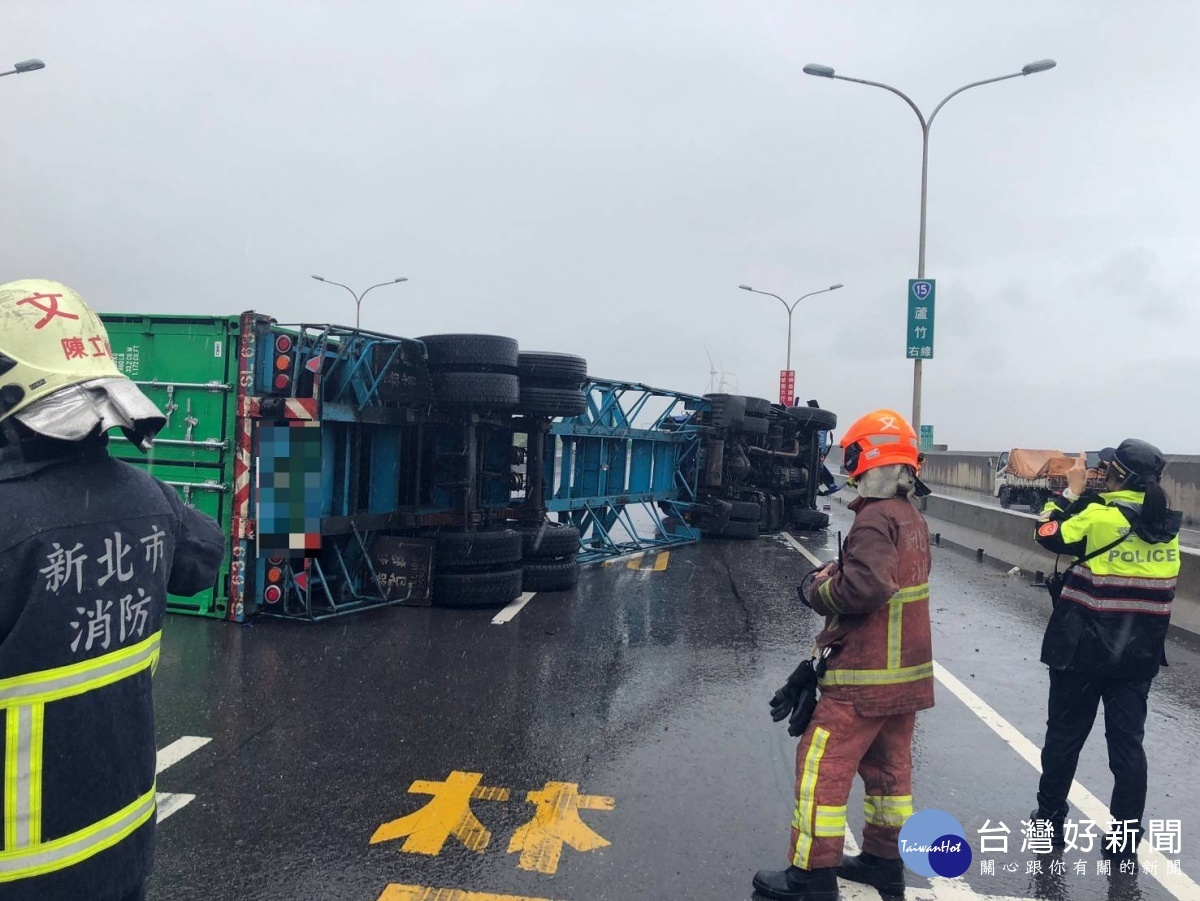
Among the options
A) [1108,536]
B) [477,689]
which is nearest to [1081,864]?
[1108,536]

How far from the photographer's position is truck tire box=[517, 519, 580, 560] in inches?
356

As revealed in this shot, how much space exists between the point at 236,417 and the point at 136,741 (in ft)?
18.6

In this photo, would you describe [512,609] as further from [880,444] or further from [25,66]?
[25,66]

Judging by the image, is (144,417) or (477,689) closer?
(144,417)

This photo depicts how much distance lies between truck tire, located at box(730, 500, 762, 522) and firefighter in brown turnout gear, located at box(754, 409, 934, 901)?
11.4 metres

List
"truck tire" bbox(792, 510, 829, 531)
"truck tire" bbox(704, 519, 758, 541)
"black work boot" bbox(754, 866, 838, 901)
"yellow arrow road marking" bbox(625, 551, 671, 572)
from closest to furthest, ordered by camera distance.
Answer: "black work boot" bbox(754, 866, 838, 901), "yellow arrow road marking" bbox(625, 551, 671, 572), "truck tire" bbox(704, 519, 758, 541), "truck tire" bbox(792, 510, 829, 531)

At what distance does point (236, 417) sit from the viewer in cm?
699

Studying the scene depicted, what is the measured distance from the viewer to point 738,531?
14.8 m

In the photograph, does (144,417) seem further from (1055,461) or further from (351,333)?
(1055,461)

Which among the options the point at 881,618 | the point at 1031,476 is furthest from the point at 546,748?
the point at 1031,476

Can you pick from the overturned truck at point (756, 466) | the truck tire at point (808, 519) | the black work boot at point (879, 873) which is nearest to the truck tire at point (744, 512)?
the overturned truck at point (756, 466)

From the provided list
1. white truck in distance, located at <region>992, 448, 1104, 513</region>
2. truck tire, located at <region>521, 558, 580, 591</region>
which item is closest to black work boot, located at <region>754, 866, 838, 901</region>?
truck tire, located at <region>521, 558, 580, 591</region>

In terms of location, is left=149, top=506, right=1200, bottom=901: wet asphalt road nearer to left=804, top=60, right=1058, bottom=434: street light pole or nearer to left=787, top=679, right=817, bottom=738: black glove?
left=787, top=679, right=817, bottom=738: black glove

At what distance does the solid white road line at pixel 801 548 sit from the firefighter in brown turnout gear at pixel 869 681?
859 centimetres
